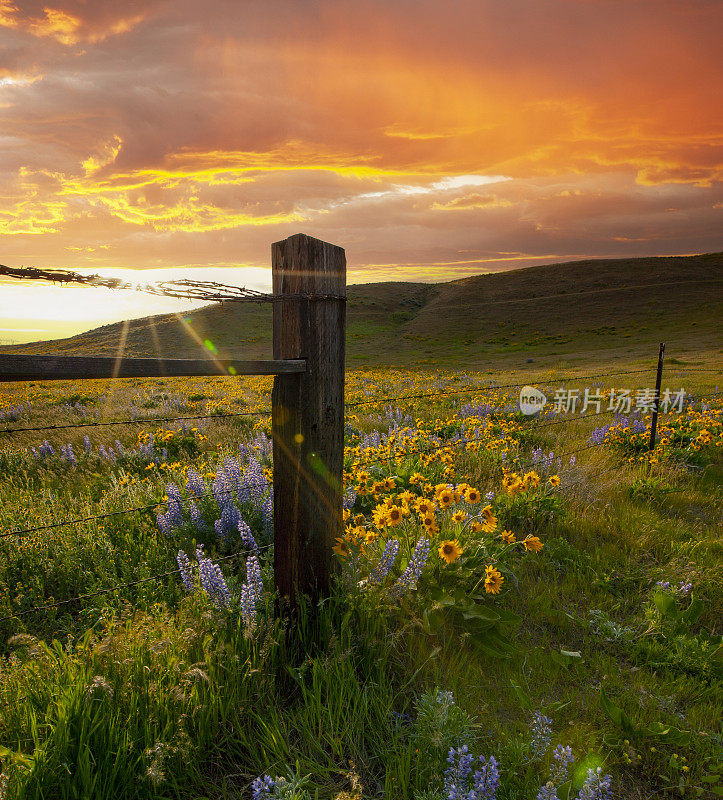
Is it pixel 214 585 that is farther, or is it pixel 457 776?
pixel 214 585

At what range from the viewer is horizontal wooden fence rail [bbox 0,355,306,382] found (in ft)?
6.06

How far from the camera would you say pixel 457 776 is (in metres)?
2.02

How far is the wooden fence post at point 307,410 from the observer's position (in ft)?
8.93

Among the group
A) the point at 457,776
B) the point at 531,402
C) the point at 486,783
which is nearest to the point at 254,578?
the point at 457,776

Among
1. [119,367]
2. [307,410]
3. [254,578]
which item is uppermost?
[119,367]

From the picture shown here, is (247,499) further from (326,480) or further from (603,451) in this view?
(603,451)

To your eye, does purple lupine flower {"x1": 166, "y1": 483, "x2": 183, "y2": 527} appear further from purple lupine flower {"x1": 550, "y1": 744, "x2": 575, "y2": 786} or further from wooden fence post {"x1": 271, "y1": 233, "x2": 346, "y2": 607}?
purple lupine flower {"x1": 550, "y1": 744, "x2": 575, "y2": 786}

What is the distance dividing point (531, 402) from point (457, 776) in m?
11.0

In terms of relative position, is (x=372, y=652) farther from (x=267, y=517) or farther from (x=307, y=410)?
(x=267, y=517)

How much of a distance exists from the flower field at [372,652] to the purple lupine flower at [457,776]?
0.01 m

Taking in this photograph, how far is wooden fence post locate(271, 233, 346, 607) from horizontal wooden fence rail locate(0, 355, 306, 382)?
131 mm

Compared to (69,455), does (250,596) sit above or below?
above

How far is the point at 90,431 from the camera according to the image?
943 cm

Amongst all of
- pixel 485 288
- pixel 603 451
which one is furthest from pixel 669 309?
pixel 603 451
